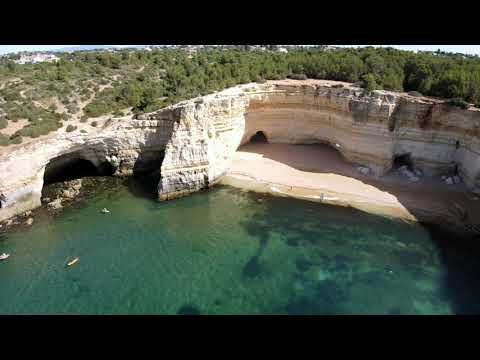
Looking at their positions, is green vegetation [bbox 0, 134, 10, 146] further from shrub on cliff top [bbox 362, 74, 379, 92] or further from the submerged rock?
shrub on cliff top [bbox 362, 74, 379, 92]

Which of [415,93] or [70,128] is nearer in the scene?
[70,128]

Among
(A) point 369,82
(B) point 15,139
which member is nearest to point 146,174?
(B) point 15,139

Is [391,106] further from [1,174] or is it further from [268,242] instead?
[1,174]

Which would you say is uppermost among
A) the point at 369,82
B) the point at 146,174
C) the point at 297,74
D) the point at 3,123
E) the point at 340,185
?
the point at 297,74

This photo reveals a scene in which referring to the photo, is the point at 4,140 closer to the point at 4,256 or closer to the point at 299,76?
the point at 4,256

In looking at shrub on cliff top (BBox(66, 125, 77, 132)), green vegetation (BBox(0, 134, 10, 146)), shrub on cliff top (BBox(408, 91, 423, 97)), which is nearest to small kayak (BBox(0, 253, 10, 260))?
green vegetation (BBox(0, 134, 10, 146))

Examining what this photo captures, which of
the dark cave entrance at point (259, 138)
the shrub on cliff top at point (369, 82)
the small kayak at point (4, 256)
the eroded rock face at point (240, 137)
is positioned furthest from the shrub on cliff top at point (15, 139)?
the shrub on cliff top at point (369, 82)
